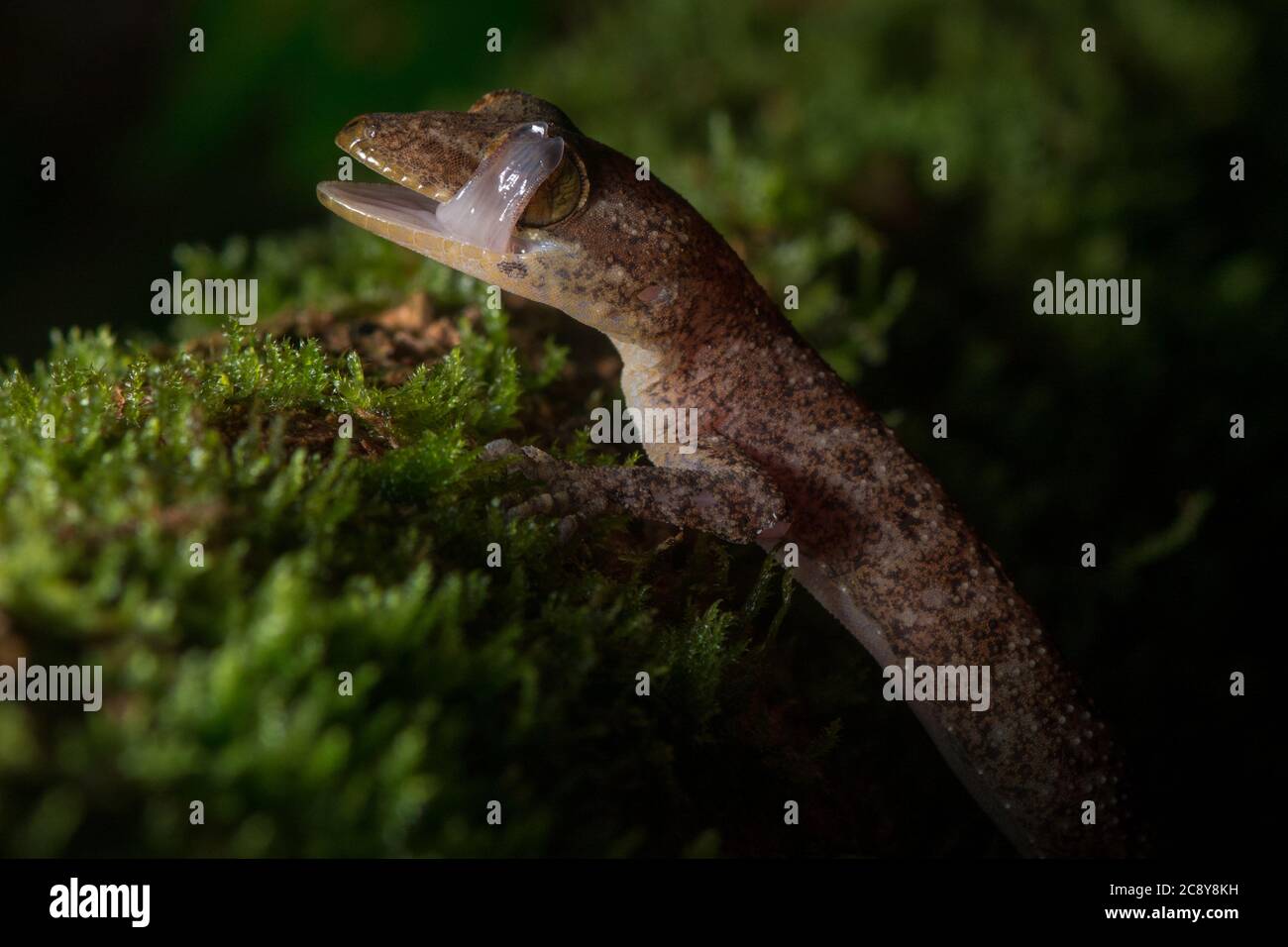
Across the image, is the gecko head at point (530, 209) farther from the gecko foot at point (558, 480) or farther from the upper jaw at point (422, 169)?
the gecko foot at point (558, 480)

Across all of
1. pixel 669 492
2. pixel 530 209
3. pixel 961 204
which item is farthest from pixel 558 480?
pixel 961 204

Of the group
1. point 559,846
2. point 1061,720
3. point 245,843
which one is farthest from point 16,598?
point 1061,720

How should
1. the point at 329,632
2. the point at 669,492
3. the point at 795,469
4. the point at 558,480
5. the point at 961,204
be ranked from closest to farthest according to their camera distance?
the point at 329,632 < the point at 558,480 < the point at 669,492 < the point at 795,469 < the point at 961,204

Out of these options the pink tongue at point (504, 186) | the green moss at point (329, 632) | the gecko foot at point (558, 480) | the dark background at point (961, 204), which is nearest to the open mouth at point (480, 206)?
the pink tongue at point (504, 186)

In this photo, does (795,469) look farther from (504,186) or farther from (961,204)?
(961,204)

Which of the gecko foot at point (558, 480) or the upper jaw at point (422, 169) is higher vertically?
the upper jaw at point (422, 169)

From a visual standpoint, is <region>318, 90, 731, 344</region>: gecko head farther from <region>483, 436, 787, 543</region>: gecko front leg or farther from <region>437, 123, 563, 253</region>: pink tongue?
<region>483, 436, 787, 543</region>: gecko front leg

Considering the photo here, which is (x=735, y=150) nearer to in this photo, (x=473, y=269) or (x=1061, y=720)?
(x=473, y=269)
